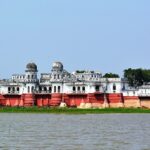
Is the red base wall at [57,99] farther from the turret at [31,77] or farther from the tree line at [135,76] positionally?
the tree line at [135,76]

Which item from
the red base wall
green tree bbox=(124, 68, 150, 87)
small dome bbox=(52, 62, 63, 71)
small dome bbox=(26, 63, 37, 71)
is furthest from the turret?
green tree bbox=(124, 68, 150, 87)

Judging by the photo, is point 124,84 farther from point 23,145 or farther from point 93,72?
point 23,145

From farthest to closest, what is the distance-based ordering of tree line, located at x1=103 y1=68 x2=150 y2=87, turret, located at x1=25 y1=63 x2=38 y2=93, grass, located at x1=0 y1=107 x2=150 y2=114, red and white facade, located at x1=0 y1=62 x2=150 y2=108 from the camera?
tree line, located at x1=103 y1=68 x2=150 y2=87, turret, located at x1=25 y1=63 x2=38 y2=93, red and white facade, located at x1=0 y1=62 x2=150 y2=108, grass, located at x1=0 y1=107 x2=150 y2=114

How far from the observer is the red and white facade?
293 feet

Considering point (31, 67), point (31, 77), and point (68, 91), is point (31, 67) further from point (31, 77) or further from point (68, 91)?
point (68, 91)

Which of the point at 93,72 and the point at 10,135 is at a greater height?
the point at 93,72

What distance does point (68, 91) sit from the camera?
303ft

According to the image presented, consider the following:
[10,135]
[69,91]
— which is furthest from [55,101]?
[10,135]

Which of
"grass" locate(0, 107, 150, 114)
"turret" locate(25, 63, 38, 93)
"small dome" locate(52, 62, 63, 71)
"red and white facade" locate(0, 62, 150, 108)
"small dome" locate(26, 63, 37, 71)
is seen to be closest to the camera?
"grass" locate(0, 107, 150, 114)

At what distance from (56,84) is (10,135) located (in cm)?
5881

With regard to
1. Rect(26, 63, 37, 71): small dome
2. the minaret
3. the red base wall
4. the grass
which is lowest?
the grass

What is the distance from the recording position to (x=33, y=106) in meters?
91.0

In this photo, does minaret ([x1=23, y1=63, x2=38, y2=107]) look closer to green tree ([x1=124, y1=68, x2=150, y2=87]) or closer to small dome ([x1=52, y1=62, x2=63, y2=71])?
small dome ([x1=52, y1=62, x2=63, y2=71])

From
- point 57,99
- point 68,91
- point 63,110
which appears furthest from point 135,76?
point 63,110
